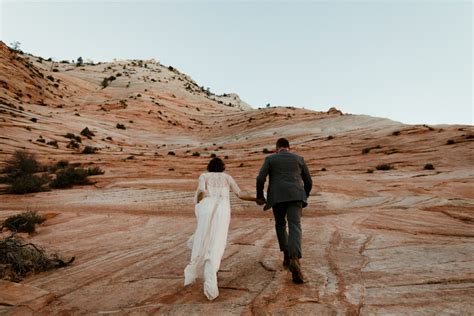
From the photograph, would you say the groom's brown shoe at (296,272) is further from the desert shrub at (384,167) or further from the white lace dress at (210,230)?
the desert shrub at (384,167)

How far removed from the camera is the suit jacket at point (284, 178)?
5.58 m

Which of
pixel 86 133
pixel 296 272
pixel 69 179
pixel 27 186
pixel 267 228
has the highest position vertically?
pixel 86 133

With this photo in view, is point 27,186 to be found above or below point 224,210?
below

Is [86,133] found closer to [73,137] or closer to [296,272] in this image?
[73,137]

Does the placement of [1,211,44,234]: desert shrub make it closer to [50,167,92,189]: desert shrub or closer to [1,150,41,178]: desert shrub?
[50,167,92,189]: desert shrub

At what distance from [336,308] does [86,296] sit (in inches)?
130

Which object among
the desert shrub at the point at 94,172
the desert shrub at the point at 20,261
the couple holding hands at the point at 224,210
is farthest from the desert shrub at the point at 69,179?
the couple holding hands at the point at 224,210

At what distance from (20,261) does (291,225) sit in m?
4.51

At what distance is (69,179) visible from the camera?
1661 cm

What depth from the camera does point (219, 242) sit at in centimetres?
512

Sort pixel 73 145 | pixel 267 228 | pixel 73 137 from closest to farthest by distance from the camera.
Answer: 1. pixel 267 228
2. pixel 73 145
3. pixel 73 137

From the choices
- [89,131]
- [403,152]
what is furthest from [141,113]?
[403,152]

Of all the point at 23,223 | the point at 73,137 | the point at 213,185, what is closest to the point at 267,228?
the point at 213,185

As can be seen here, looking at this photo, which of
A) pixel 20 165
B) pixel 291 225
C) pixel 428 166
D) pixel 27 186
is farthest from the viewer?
pixel 20 165
